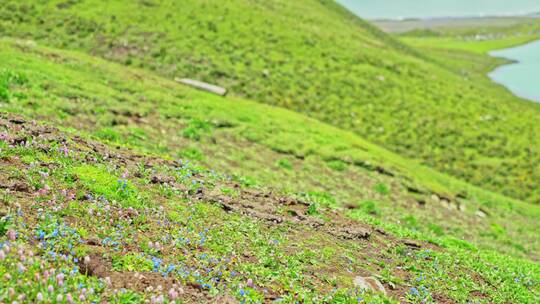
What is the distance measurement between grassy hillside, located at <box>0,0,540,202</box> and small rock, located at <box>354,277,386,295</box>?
3177 cm

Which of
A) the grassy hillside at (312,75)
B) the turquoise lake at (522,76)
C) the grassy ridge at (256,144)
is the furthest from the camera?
the turquoise lake at (522,76)

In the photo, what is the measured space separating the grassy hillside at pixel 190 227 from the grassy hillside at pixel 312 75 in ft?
53.1

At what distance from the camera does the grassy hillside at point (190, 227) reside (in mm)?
8448

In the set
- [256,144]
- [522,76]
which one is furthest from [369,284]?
[522,76]

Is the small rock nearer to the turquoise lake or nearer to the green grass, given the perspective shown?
the green grass

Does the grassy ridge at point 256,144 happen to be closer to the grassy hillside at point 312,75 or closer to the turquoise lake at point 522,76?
the grassy hillside at point 312,75

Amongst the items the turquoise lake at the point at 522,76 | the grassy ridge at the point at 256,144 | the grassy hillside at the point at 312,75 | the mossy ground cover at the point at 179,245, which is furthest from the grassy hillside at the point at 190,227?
the turquoise lake at the point at 522,76

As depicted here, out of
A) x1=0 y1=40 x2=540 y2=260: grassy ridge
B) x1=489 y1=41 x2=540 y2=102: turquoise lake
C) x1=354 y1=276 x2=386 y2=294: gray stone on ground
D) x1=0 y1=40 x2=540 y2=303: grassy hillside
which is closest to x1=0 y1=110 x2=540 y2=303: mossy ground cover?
x1=0 y1=40 x2=540 y2=303: grassy hillside

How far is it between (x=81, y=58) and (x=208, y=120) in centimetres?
1253

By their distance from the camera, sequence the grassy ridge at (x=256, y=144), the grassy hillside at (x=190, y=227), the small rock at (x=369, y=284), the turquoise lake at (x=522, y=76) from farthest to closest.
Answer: the turquoise lake at (x=522, y=76) → the grassy ridge at (x=256, y=144) → the small rock at (x=369, y=284) → the grassy hillside at (x=190, y=227)

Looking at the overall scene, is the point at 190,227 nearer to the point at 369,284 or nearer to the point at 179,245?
the point at 179,245

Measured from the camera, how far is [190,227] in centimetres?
1112

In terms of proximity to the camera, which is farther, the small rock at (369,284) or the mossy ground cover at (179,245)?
the small rock at (369,284)

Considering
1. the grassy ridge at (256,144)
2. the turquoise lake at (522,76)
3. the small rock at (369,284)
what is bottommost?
the grassy ridge at (256,144)
